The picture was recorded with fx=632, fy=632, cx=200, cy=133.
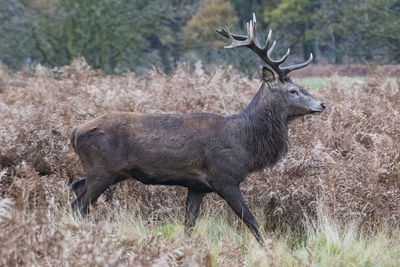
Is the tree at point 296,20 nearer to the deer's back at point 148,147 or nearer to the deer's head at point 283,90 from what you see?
the deer's head at point 283,90

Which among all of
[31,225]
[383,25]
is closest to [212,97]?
[31,225]

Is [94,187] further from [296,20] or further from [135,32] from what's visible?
[296,20]

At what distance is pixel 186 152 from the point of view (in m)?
6.85

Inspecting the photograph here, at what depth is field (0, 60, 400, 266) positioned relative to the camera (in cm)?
511

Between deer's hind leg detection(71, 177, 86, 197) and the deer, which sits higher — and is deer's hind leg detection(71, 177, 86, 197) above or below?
below

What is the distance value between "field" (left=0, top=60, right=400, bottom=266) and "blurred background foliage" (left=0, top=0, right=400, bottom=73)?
12337 mm

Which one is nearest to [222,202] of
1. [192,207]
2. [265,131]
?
[192,207]

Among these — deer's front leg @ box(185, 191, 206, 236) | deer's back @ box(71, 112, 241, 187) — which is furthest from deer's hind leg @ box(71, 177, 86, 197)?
deer's front leg @ box(185, 191, 206, 236)

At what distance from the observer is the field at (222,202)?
16.8 feet

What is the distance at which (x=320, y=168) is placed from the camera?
7758mm

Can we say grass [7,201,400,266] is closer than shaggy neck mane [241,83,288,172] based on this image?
Yes

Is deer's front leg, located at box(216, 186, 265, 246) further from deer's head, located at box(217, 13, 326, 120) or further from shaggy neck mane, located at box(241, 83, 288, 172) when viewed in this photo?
deer's head, located at box(217, 13, 326, 120)

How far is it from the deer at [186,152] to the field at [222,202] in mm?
439

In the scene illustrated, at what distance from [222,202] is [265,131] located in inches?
49.6
